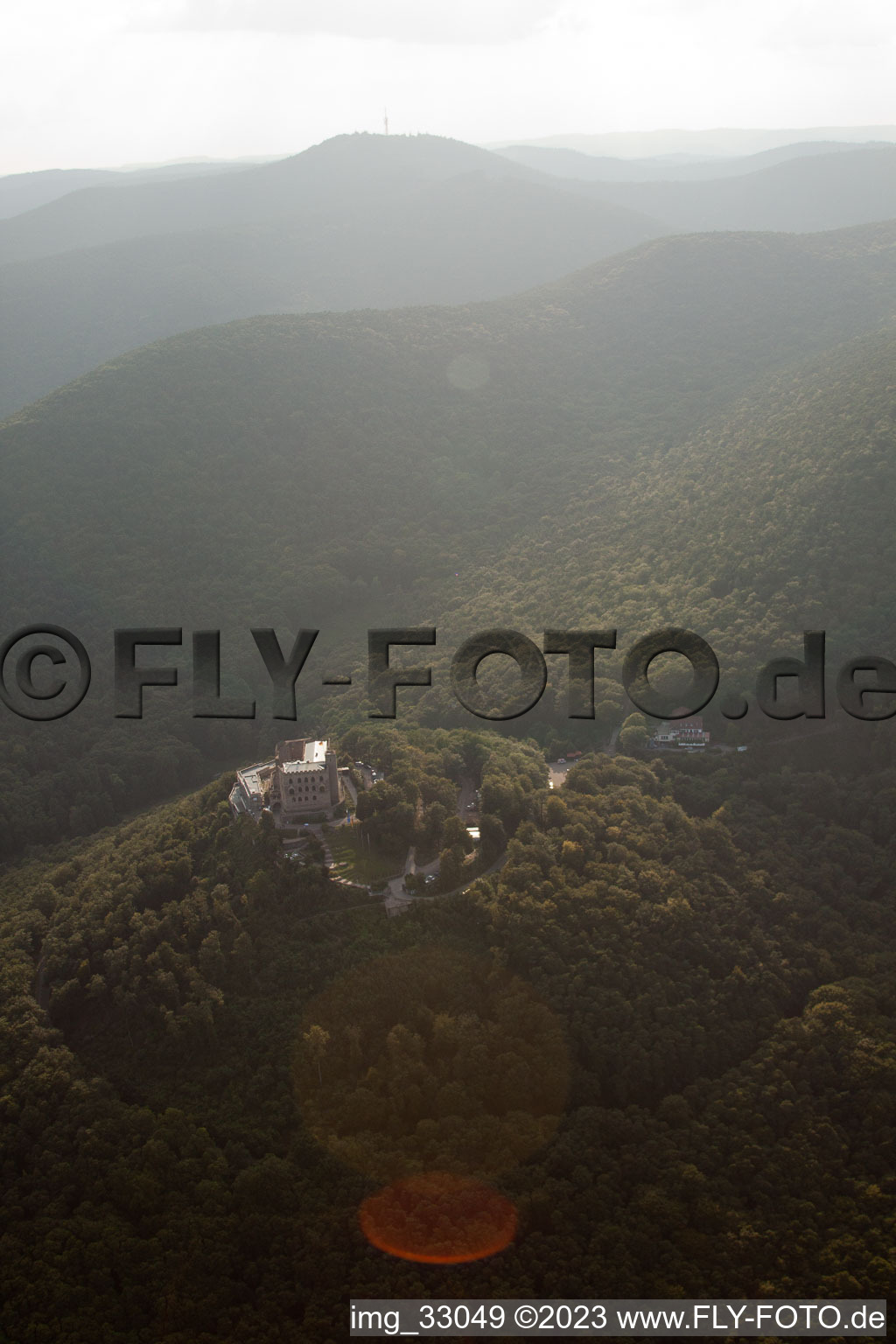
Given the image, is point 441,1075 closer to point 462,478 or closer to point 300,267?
point 462,478

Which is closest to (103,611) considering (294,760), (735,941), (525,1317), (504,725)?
(504,725)

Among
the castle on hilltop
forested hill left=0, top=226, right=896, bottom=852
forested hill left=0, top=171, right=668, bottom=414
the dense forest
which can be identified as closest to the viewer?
the dense forest

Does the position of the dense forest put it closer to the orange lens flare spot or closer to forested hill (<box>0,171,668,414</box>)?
the orange lens flare spot

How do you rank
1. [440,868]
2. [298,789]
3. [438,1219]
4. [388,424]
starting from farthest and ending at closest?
1. [388,424]
2. [298,789]
3. [440,868]
4. [438,1219]

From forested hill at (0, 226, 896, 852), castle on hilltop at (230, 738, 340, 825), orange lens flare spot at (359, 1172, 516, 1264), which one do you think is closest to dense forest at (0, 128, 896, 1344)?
orange lens flare spot at (359, 1172, 516, 1264)

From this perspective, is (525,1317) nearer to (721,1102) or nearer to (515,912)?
(721,1102)

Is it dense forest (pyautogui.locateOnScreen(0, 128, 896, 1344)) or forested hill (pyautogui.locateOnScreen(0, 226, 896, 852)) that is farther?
forested hill (pyautogui.locateOnScreen(0, 226, 896, 852))

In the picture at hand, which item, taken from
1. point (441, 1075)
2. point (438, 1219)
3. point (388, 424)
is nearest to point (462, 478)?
point (388, 424)
